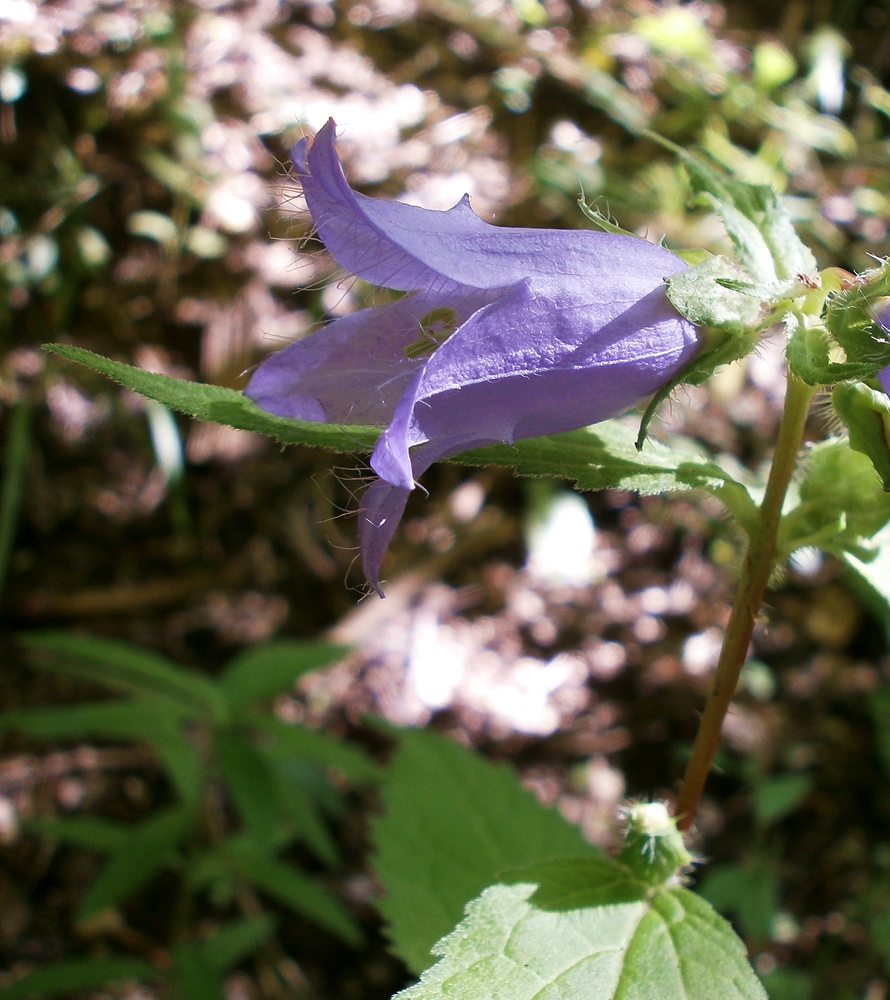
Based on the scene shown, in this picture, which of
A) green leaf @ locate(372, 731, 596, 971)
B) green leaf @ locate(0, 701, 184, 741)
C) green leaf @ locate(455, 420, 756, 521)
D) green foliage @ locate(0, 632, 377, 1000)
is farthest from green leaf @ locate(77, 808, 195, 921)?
green leaf @ locate(455, 420, 756, 521)

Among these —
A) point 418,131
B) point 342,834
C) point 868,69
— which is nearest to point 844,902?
point 342,834

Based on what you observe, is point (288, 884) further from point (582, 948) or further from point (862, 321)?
point (862, 321)

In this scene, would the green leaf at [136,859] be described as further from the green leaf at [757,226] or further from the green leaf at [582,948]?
the green leaf at [757,226]

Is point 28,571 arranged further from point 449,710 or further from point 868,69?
point 868,69

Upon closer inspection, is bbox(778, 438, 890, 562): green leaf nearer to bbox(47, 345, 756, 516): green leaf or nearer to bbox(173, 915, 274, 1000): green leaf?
bbox(47, 345, 756, 516): green leaf

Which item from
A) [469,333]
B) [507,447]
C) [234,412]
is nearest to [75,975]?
[234,412]

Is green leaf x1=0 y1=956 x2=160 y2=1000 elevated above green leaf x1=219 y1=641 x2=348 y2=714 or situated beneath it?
situated beneath

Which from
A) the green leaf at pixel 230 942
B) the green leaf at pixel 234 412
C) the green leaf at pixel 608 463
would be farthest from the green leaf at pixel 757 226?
the green leaf at pixel 230 942
